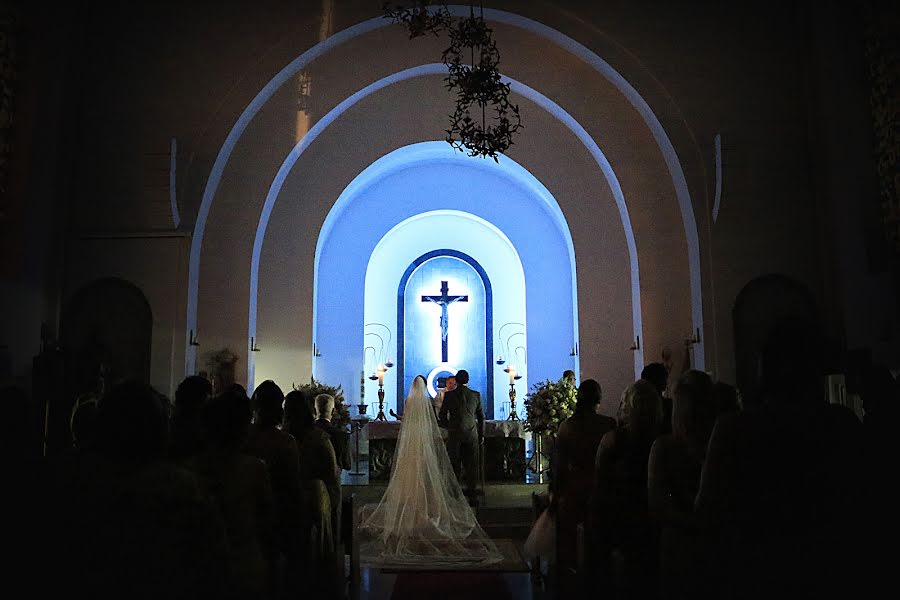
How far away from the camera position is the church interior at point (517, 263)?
2398mm

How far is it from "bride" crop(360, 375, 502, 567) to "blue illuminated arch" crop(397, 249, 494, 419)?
665 cm

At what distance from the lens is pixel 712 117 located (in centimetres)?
976

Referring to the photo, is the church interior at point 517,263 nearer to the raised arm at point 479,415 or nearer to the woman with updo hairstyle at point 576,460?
the woman with updo hairstyle at point 576,460

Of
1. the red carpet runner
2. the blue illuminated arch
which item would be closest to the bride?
the red carpet runner

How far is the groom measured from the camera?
9664mm

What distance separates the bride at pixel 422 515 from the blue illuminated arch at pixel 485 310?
665cm

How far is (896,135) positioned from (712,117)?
240 cm

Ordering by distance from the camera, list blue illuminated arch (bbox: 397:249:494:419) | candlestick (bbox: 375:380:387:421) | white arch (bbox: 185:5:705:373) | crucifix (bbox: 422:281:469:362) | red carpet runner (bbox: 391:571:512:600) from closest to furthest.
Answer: red carpet runner (bbox: 391:571:512:600) → white arch (bbox: 185:5:705:373) → candlestick (bbox: 375:380:387:421) → blue illuminated arch (bbox: 397:249:494:419) → crucifix (bbox: 422:281:469:362)

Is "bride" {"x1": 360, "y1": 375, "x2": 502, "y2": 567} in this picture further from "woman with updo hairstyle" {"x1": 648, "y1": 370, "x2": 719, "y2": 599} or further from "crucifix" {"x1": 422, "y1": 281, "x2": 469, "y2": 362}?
"crucifix" {"x1": 422, "y1": 281, "x2": 469, "y2": 362}

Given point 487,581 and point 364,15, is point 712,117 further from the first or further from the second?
point 487,581

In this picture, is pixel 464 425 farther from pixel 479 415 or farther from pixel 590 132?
pixel 590 132

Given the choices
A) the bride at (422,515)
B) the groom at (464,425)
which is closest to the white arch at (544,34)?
the groom at (464,425)

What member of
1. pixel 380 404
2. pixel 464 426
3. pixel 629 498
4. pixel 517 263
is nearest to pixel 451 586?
pixel 629 498

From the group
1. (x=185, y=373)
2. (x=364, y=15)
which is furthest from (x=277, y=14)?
(x=185, y=373)
